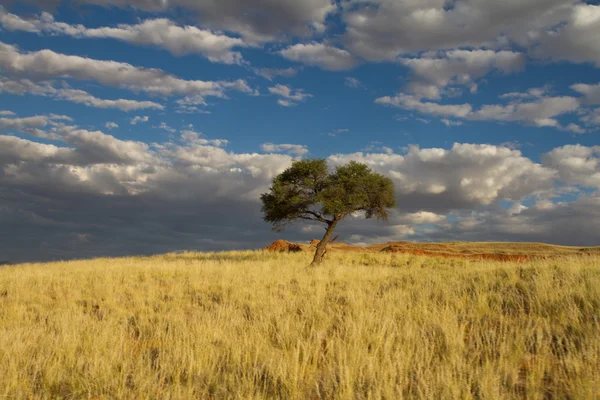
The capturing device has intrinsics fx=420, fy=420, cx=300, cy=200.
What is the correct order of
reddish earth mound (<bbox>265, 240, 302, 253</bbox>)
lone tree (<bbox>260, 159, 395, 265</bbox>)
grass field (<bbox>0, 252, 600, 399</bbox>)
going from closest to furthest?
grass field (<bbox>0, 252, 600, 399</bbox>) < lone tree (<bbox>260, 159, 395, 265</bbox>) < reddish earth mound (<bbox>265, 240, 302, 253</bbox>)

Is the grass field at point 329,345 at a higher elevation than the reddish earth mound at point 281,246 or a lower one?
lower

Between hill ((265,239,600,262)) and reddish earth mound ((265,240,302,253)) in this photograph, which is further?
reddish earth mound ((265,240,302,253))

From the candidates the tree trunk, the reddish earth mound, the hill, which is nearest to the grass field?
the tree trunk

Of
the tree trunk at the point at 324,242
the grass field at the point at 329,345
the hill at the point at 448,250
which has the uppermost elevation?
the tree trunk at the point at 324,242

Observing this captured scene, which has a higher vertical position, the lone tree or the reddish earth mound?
the lone tree

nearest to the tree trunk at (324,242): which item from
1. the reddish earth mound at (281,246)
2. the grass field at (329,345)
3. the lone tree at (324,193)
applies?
the lone tree at (324,193)

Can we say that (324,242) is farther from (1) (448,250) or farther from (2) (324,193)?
(1) (448,250)

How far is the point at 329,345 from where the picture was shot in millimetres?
8062

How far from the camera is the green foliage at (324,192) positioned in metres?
30.7

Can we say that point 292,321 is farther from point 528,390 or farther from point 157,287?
point 157,287

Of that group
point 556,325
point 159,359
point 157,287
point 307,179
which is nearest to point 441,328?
point 556,325

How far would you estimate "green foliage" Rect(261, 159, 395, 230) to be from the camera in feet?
101

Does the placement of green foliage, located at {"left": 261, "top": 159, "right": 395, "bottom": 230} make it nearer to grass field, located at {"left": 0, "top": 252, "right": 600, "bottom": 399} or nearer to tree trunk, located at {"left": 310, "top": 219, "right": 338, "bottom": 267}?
tree trunk, located at {"left": 310, "top": 219, "right": 338, "bottom": 267}

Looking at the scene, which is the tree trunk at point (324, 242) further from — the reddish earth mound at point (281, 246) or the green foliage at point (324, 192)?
the reddish earth mound at point (281, 246)
